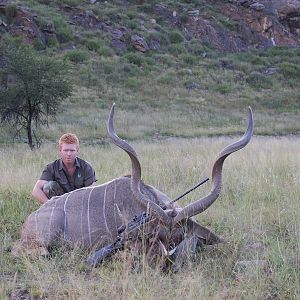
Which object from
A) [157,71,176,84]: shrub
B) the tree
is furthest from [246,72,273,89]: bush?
the tree

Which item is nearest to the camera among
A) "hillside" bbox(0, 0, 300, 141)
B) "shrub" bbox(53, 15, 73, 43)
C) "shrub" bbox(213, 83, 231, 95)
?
"hillside" bbox(0, 0, 300, 141)

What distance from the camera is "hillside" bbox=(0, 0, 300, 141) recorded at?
62.1ft

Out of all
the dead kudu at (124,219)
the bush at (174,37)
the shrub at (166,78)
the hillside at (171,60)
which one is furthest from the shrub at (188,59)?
the dead kudu at (124,219)

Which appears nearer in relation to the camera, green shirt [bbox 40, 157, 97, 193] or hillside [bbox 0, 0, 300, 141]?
green shirt [bbox 40, 157, 97, 193]

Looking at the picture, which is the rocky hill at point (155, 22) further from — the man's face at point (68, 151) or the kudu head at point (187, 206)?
the kudu head at point (187, 206)

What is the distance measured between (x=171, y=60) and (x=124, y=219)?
24.7m

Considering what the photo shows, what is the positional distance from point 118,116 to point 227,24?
55.1 ft

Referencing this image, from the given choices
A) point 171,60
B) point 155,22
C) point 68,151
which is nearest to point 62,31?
point 171,60

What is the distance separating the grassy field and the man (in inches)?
14.6

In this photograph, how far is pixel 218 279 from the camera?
373 cm

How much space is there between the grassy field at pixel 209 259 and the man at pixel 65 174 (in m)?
0.37

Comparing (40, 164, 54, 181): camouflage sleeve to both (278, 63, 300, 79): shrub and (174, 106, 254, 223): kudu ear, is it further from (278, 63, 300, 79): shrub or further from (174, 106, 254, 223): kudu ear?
(278, 63, 300, 79): shrub

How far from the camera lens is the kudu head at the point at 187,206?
3.91 meters

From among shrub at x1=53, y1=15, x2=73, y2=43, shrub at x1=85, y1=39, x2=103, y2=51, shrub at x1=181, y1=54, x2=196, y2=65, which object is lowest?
shrub at x1=181, y1=54, x2=196, y2=65
